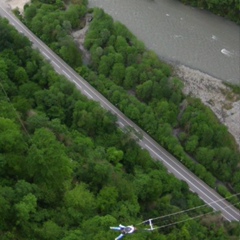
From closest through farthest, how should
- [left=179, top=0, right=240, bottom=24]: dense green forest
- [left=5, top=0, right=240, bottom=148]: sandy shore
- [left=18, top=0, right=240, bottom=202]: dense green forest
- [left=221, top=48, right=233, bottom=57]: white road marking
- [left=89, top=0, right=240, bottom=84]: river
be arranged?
[left=18, top=0, right=240, bottom=202]: dense green forest → [left=5, top=0, right=240, bottom=148]: sandy shore → [left=89, top=0, right=240, bottom=84]: river → [left=221, top=48, right=233, bottom=57]: white road marking → [left=179, top=0, right=240, bottom=24]: dense green forest

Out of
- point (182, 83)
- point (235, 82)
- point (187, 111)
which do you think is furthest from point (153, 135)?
point (235, 82)

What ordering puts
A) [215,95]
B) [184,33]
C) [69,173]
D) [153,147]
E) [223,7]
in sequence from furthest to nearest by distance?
[223,7], [184,33], [215,95], [153,147], [69,173]

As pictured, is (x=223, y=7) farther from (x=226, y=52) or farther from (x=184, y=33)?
(x=226, y=52)

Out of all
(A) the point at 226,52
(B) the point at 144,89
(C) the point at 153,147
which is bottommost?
(C) the point at 153,147

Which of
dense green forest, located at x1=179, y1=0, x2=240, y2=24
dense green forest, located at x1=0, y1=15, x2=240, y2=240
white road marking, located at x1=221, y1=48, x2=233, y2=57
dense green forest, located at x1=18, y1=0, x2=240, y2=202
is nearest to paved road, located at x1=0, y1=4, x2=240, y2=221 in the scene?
dense green forest, located at x1=18, y1=0, x2=240, y2=202

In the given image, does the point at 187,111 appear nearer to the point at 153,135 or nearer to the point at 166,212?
the point at 153,135

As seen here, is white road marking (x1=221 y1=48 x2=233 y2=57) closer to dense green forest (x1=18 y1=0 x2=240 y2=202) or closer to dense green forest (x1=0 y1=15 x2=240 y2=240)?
dense green forest (x1=18 y1=0 x2=240 y2=202)

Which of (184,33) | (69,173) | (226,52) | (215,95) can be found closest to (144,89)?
(215,95)
